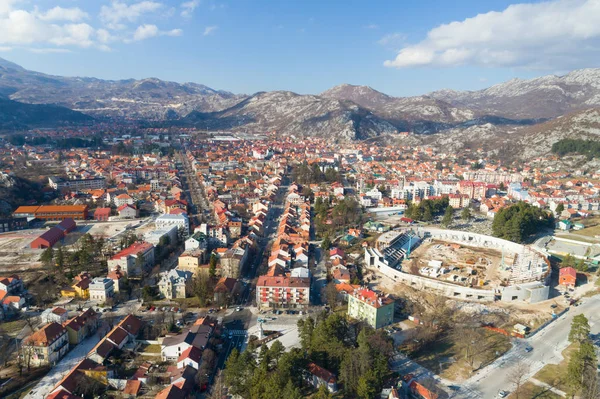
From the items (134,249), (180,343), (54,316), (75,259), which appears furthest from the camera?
(134,249)

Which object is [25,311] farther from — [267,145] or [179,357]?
[267,145]

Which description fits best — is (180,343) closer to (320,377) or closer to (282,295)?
(320,377)

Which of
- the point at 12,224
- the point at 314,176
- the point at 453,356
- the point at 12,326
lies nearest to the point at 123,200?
the point at 12,224

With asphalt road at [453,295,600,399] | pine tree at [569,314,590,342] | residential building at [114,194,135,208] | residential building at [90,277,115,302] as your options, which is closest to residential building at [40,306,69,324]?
residential building at [90,277,115,302]

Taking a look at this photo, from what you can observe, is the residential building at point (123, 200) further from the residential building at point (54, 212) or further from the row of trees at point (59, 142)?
the row of trees at point (59, 142)

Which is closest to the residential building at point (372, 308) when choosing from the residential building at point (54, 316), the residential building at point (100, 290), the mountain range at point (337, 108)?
the residential building at point (100, 290)

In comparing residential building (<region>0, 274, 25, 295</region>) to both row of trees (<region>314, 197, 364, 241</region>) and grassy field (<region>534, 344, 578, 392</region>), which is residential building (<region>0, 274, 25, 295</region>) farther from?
grassy field (<region>534, 344, 578, 392</region>)
